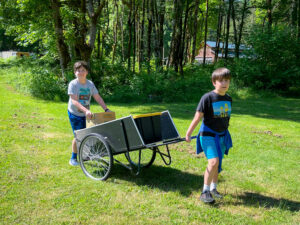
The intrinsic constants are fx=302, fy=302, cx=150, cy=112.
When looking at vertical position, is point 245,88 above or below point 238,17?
below

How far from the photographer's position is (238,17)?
28734 mm

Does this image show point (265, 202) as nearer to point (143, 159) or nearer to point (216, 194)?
point (216, 194)

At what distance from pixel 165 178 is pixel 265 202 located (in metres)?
1.51

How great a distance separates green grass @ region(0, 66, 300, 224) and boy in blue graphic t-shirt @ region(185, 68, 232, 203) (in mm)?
478

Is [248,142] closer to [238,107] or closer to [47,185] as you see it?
[47,185]

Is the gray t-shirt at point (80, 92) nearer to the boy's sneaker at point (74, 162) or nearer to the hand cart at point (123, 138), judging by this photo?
the hand cart at point (123, 138)

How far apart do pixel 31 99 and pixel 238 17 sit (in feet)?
72.6

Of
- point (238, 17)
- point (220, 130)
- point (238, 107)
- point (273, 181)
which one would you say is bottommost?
point (238, 107)

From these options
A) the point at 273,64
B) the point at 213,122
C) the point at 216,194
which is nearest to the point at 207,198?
the point at 216,194

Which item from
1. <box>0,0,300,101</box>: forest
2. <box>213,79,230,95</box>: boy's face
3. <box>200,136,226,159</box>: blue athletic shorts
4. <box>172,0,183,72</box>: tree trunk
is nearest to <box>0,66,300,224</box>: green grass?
<box>200,136,226,159</box>: blue athletic shorts

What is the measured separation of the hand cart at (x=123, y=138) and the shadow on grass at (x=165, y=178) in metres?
0.31

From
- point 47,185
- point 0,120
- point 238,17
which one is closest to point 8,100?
point 0,120

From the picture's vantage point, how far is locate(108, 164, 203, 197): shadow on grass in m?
4.41

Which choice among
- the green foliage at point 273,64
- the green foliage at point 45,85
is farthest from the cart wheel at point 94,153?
the green foliage at point 273,64
